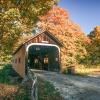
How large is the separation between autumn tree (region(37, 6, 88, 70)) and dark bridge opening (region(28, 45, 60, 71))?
9.77 feet

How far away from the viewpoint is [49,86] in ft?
52.1

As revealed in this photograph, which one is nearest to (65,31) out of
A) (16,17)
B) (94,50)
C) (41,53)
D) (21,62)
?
(41,53)

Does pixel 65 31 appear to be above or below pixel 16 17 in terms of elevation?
above

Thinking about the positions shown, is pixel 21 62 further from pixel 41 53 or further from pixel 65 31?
pixel 65 31

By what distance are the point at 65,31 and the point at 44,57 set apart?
19.3ft

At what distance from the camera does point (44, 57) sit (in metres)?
36.5

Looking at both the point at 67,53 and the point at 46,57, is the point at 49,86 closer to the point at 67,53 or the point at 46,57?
the point at 46,57

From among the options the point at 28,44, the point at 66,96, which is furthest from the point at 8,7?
the point at 66,96

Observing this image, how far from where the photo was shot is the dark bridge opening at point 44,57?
3069cm

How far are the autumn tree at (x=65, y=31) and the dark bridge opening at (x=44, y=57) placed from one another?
2978mm

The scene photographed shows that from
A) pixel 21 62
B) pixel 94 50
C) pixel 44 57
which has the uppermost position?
pixel 94 50

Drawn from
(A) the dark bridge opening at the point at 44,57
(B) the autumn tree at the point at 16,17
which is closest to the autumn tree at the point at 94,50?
(A) the dark bridge opening at the point at 44,57

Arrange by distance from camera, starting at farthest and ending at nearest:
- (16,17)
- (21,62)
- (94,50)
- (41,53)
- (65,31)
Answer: (94,50) < (65,31) < (41,53) < (21,62) < (16,17)

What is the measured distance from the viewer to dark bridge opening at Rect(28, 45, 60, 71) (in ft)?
101
